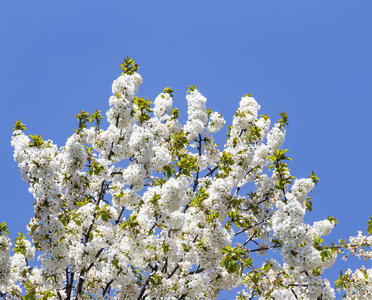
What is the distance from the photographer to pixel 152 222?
985 cm

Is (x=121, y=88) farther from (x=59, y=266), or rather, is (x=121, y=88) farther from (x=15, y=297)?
(x=15, y=297)

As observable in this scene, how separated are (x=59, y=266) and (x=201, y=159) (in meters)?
5.72

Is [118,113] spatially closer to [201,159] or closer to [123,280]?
[201,159]

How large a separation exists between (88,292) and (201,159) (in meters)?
5.29

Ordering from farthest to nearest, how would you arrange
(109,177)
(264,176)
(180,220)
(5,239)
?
(264,176) < (109,177) < (180,220) < (5,239)

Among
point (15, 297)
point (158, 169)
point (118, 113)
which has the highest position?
point (118, 113)

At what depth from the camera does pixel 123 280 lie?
33.0 ft

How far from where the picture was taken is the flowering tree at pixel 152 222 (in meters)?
9.47

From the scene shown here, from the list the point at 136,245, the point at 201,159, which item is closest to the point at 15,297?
the point at 136,245

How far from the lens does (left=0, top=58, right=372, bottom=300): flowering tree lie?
947cm

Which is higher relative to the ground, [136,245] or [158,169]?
[158,169]

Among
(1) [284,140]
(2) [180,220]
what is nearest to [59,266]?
(2) [180,220]

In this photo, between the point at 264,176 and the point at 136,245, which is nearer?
the point at 136,245

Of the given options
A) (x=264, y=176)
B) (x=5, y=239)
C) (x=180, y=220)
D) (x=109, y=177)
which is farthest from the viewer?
(x=264, y=176)
